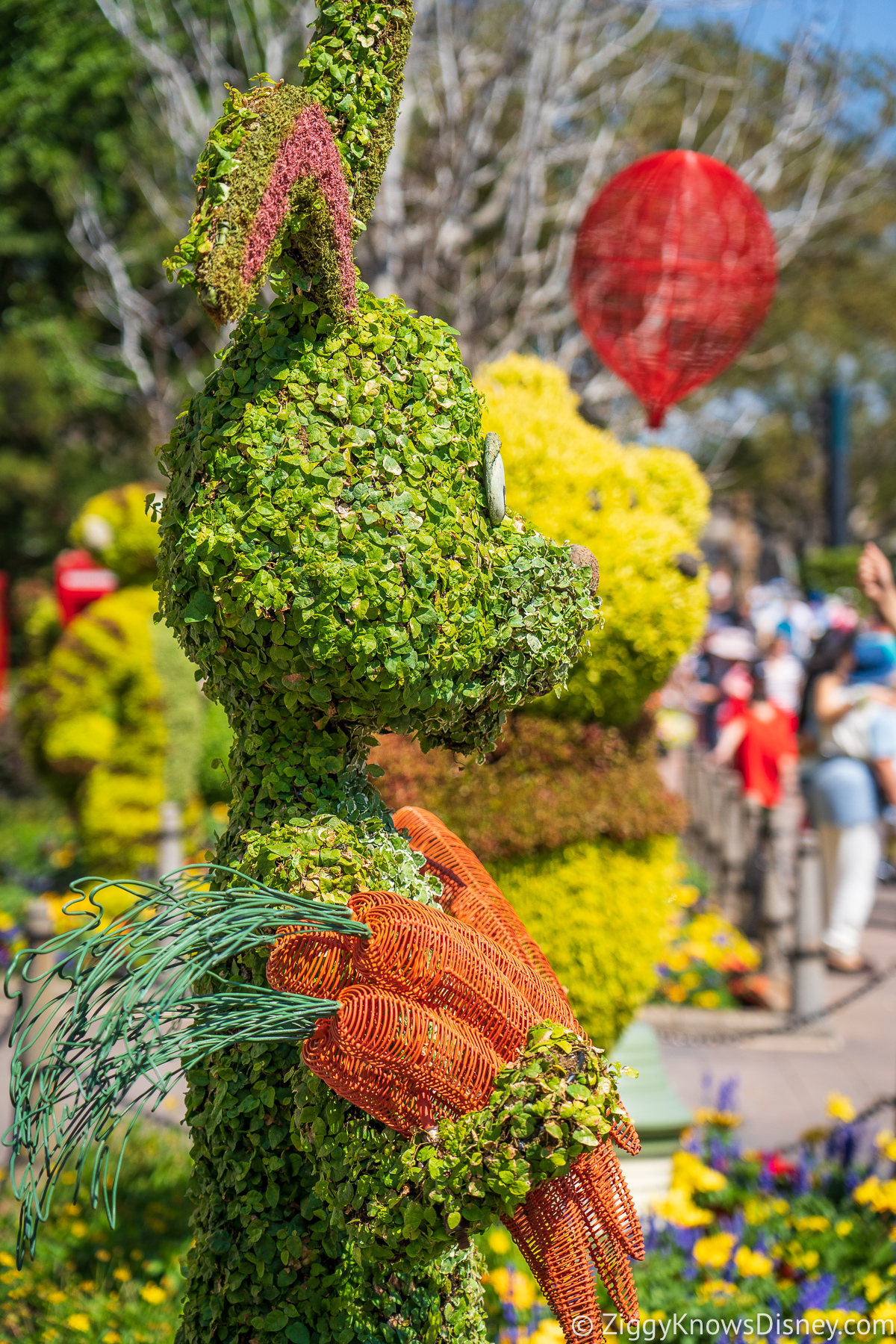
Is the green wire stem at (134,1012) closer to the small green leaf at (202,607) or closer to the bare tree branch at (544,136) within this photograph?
the small green leaf at (202,607)

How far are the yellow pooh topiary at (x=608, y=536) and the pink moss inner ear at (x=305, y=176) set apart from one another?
1570mm

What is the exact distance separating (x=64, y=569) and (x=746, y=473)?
23.3 meters

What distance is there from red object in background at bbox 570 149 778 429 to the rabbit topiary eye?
8.78 ft

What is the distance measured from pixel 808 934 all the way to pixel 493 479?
4455 millimetres

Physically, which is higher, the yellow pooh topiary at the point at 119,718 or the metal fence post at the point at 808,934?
the yellow pooh topiary at the point at 119,718

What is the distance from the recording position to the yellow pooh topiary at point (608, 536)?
338 cm

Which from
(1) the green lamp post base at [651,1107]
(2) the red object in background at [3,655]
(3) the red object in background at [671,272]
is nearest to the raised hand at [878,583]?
(3) the red object in background at [671,272]

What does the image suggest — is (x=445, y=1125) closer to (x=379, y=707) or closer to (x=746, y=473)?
(x=379, y=707)

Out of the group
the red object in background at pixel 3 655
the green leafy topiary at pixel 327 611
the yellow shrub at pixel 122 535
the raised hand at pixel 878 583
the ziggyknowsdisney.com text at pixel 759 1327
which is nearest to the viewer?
the green leafy topiary at pixel 327 611

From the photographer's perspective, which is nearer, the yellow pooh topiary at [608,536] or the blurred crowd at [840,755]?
the yellow pooh topiary at [608,536]

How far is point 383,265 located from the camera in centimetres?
922

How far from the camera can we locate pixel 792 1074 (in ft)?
17.6

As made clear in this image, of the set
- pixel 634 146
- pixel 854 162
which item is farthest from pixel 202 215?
pixel 854 162

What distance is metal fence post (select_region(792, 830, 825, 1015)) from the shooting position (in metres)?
5.77
